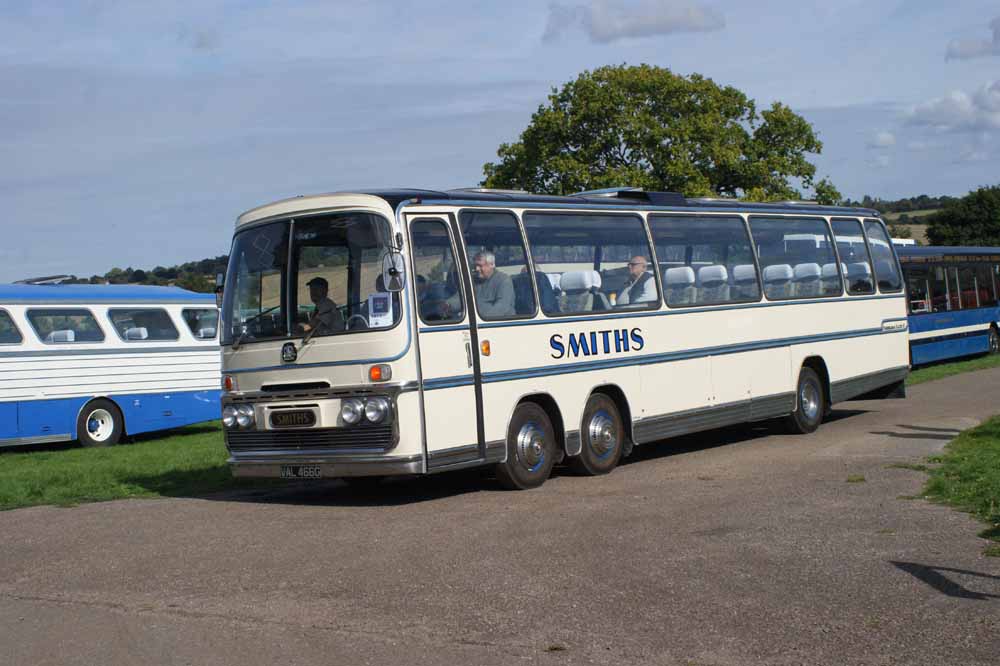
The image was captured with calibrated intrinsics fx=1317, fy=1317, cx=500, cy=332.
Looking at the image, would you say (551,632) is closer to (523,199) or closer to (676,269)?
(523,199)

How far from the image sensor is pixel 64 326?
2292 centimetres

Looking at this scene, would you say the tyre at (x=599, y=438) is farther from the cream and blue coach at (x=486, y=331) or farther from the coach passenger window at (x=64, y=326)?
the coach passenger window at (x=64, y=326)

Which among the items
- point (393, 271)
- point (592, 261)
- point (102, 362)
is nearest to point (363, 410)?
point (393, 271)

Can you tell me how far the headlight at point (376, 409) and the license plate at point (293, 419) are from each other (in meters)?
0.63

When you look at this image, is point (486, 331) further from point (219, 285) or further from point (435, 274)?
point (219, 285)

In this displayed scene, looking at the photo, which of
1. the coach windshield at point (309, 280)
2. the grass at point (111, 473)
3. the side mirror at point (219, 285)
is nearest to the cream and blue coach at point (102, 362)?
the grass at point (111, 473)

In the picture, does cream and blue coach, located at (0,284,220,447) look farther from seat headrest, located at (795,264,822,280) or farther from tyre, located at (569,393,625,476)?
seat headrest, located at (795,264,822,280)

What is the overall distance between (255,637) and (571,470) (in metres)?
7.56

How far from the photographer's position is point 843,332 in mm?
19094

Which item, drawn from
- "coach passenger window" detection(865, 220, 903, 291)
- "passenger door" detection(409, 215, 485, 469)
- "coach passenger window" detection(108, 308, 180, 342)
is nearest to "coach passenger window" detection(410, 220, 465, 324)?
"passenger door" detection(409, 215, 485, 469)

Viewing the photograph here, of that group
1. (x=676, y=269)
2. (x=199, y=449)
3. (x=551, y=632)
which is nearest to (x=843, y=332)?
(x=676, y=269)

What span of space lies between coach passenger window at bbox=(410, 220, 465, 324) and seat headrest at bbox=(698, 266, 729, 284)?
4.77 meters

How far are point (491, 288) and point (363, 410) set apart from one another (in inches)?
77.7

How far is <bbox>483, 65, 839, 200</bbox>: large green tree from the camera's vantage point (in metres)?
49.9
